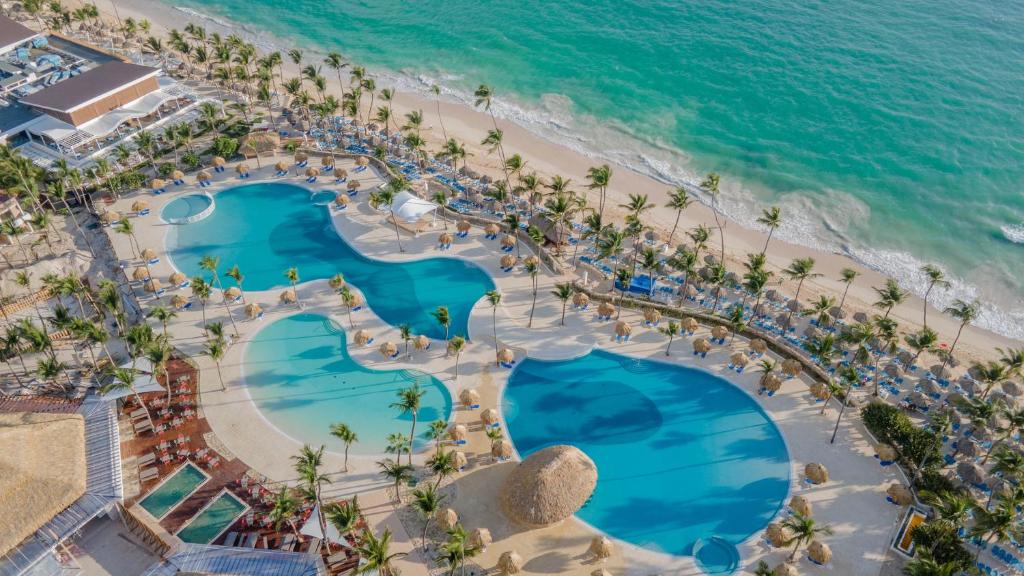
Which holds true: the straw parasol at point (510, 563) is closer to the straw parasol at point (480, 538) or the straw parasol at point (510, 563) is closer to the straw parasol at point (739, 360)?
the straw parasol at point (480, 538)

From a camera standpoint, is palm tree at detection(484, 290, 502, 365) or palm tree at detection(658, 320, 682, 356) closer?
palm tree at detection(658, 320, 682, 356)

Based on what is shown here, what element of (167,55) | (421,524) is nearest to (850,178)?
(421,524)

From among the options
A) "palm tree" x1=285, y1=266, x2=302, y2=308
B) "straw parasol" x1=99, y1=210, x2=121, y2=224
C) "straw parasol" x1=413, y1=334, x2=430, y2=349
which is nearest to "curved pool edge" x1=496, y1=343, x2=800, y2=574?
"straw parasol" x1=413, y1=334, x2=430, y2=349

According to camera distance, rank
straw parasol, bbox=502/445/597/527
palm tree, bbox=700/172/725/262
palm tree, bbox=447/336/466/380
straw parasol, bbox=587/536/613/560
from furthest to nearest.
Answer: palm tree, bbox=700/172/725/262 < palm tree, bbox=447/336/466/380 < straw parasol, bbox=502/445/597/527 < straw parasol, bbox=587/536/613/560

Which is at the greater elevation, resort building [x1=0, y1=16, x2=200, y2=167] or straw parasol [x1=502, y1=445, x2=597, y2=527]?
resort building [x1=0, y1=16, x2=200, y2=167]

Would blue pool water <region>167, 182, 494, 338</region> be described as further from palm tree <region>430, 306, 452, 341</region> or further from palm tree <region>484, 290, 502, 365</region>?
palm tree <region>484, 290, 502, 365</region>

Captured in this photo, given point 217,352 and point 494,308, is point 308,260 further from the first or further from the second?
point 494,308

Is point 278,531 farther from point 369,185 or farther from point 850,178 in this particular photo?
point 850,178
